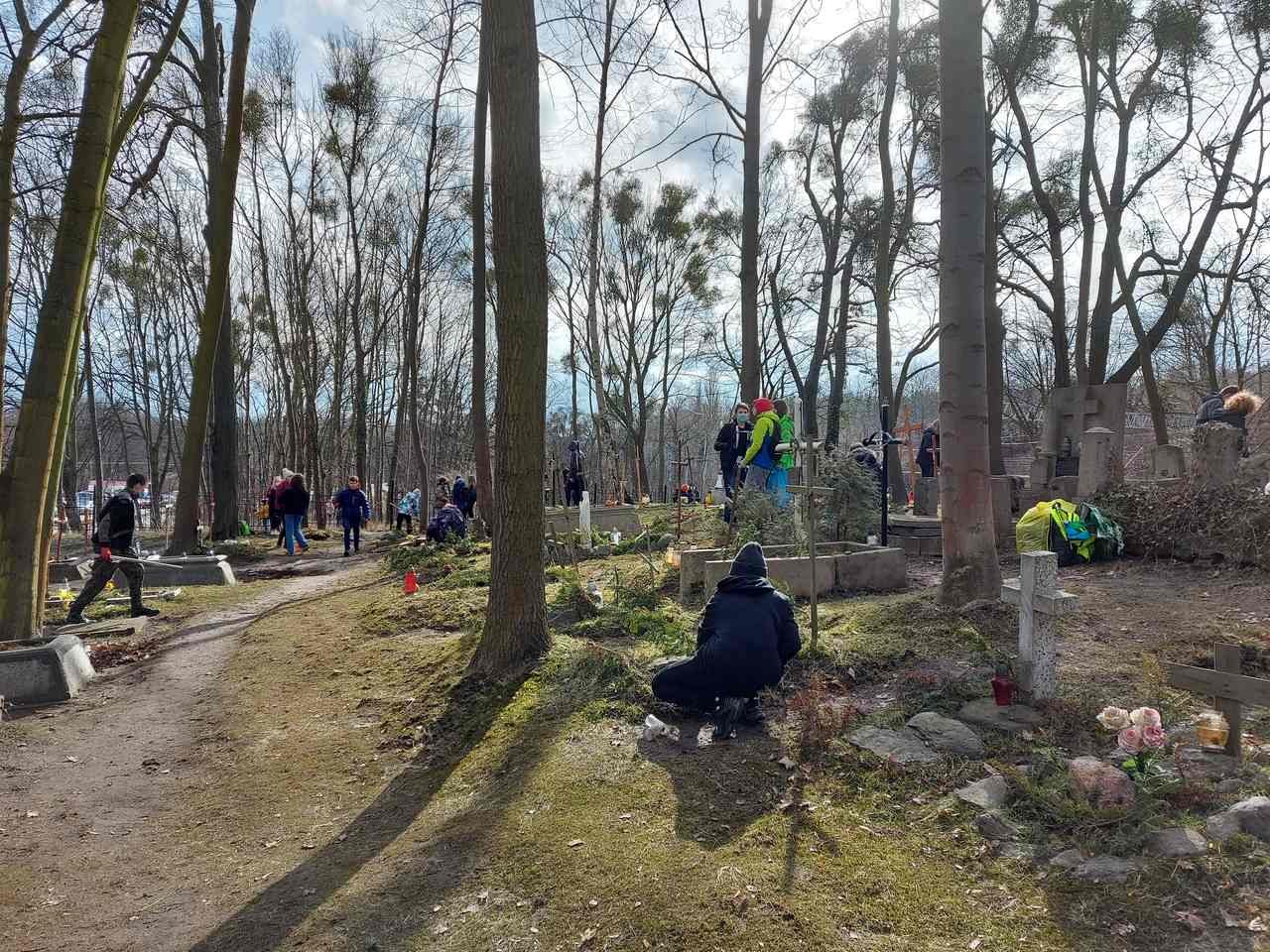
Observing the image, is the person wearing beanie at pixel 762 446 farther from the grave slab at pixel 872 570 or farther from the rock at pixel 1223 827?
the rock at pixel 1223 827

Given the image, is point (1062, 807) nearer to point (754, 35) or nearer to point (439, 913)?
point (439, 913)

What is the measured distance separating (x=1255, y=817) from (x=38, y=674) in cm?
885

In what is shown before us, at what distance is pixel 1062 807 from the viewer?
10.7 ft

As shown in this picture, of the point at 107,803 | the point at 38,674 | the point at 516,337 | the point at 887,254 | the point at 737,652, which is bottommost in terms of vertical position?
the point at 107,803

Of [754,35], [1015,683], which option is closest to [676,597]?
[1015,683]

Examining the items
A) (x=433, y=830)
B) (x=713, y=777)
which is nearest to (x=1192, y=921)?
(x=713, y=777)

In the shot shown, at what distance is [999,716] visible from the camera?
4.29 metres

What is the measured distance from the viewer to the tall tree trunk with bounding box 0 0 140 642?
745 cm

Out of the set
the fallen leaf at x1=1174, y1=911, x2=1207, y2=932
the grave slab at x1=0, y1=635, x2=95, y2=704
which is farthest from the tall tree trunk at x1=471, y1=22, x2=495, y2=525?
the fallen leaf at x1=1174, y1=911, x2=1207, y2=932

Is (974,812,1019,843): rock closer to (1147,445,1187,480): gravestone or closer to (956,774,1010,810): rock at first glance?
(956,774,1010,810): rock

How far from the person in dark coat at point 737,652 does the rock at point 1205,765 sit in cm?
198

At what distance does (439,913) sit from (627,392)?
96.4 ft

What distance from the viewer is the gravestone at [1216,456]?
809 centimetres

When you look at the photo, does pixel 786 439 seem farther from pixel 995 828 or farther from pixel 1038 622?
pixel 995 828
